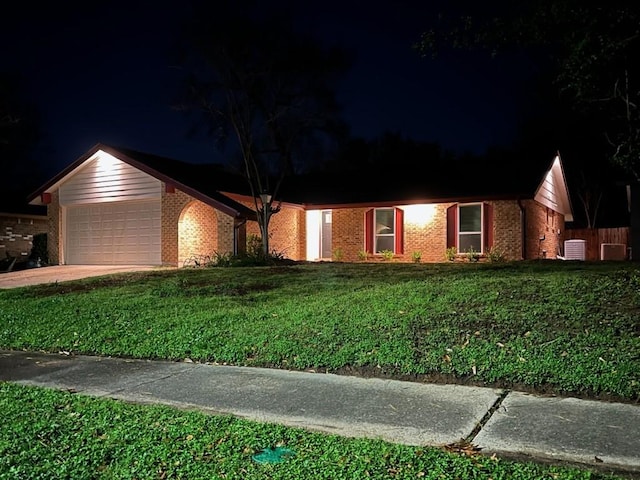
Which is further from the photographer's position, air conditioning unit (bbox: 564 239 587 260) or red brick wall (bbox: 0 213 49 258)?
red brick wall (bbox: 0 213 49 258)

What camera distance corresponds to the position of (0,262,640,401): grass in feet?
17.5

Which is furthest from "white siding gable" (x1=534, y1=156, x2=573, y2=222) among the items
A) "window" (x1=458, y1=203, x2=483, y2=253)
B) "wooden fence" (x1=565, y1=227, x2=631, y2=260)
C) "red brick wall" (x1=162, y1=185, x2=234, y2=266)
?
"red brick wall" (x1=162, y1=185, x2=234, y2=266)

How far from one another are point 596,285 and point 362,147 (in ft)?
114

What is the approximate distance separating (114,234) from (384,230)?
9.54 meters

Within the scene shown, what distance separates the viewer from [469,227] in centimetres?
1883

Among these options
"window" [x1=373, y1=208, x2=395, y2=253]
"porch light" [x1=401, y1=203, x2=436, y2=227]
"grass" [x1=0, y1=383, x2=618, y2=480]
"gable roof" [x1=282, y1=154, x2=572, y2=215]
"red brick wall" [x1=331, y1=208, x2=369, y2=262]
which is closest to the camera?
"grass" [x1=0, y1=383, x2=618, y2=480]

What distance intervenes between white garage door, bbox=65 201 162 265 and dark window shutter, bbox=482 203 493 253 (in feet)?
34.9

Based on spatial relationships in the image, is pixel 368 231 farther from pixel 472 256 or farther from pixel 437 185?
pixel 472 256

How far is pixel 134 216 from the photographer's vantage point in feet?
64.7

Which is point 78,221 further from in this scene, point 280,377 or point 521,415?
point 521,415

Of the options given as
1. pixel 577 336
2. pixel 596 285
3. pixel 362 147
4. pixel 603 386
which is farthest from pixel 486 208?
pixel 362 147

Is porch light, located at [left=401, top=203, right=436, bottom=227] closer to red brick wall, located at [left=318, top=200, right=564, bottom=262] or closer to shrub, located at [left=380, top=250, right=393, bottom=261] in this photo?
red brick wall, located at [left=318, top=200, right=564, bottom=262]

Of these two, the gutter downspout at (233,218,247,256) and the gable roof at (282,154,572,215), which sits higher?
the gable roof at (282,154,572,215)

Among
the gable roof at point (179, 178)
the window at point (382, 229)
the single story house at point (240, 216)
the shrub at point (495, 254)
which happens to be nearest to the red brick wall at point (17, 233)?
the gable roof at point (179, 178)
